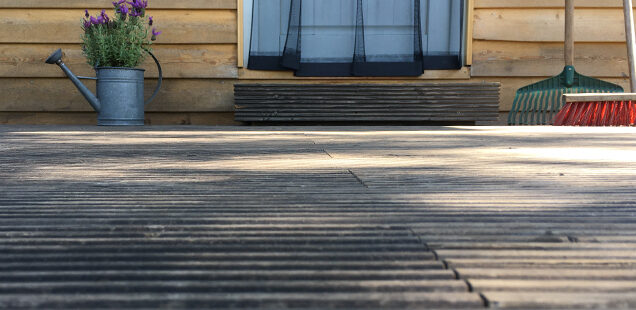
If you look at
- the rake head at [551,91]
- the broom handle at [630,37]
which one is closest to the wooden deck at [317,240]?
the rake head at [551,91]

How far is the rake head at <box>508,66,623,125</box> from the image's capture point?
330cm

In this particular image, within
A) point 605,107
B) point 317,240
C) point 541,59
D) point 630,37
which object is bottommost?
point 317,240

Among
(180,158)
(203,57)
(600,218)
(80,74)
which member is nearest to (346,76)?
(203,57)

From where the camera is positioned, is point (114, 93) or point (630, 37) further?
point (630, 37)

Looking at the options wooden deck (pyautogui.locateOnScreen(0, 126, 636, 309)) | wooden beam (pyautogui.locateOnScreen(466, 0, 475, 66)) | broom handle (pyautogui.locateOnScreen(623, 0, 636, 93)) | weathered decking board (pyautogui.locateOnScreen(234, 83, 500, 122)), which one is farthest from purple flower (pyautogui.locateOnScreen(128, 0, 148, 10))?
broom handle (pyautogui.locateOnScreen(623, 0, 636, 93))

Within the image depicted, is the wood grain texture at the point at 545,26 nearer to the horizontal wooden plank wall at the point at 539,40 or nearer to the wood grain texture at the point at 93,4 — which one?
the horizontal wooden plank wall at the point at 539,40

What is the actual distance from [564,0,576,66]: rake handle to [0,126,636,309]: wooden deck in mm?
2737

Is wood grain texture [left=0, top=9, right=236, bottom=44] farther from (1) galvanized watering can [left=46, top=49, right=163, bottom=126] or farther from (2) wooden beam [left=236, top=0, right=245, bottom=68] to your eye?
(1) galvanized watering can [left=46, top=49, right=163, bottom=126]

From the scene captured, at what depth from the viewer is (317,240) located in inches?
16.0

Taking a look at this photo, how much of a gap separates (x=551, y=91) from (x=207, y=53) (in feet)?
6.92

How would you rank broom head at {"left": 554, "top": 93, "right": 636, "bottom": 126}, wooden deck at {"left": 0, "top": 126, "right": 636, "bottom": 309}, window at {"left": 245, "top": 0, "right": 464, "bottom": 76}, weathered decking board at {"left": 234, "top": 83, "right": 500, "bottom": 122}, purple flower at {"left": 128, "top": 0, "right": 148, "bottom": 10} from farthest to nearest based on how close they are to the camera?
window at {"left": 245, "top": 0, "right": 464, "bottom": 76}
weathered decking board at {"left": 234, "top": 83, "right": 500, "bottom": 122}
purple flower at {"left": 128, "top": 0, "right": 148, "bottom": 10}
broom head at {"left": 554, "top": 93, "right": 636, "bottom": 126}
wooden deck at {"left": 0, "top": 126, "right": 636, "bottom": 309}

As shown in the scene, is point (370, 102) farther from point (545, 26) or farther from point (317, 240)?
point (317, 240)

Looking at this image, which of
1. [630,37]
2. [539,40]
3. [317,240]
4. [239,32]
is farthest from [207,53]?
[317,240]

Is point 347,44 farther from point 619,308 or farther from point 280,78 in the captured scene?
point 619,308
